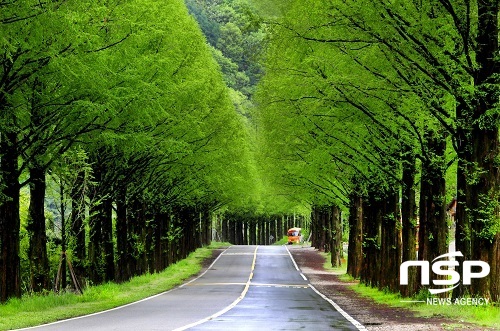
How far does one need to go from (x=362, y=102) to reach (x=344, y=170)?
11.9 metres

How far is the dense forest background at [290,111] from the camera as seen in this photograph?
17047mm

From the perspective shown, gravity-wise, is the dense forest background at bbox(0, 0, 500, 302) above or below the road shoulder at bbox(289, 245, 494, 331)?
above

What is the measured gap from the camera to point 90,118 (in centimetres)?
2242

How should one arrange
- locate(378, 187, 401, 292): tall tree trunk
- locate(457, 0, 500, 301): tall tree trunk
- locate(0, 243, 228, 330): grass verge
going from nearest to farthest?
locate(457, 0, 500, 301): tall tree trunk < locate(0, 243, 228, 330): grass verge < locate(378, 187, 401, 292): tall tree trunk

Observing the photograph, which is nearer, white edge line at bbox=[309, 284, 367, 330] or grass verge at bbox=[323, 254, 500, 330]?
grass verge at bbox=[323, 254, 500, 330]

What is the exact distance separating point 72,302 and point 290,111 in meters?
9.55

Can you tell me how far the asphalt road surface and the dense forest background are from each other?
321cm

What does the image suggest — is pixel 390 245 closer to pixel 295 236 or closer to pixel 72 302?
pixel 72 302

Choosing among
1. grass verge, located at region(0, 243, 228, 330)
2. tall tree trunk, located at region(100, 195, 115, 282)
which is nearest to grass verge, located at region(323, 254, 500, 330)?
grass verge, located at region(0, 243, 228, 330)

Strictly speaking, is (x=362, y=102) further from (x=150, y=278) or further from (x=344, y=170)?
(x=150, y=278)

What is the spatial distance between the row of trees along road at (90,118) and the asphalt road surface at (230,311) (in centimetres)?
366

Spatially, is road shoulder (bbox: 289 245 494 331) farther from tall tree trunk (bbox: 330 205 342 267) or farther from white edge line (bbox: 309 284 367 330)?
tall tree trunk (bbox: 330 205 342 267)

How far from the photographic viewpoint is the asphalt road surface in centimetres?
1755

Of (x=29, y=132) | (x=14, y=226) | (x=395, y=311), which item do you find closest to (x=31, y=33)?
(x=29, y=132)
